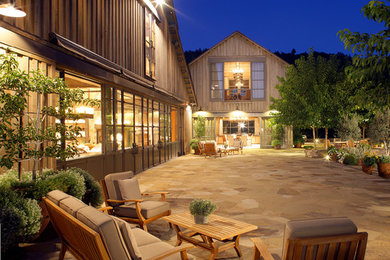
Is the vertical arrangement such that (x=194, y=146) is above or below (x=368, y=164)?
above

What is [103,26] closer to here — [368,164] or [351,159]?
[368,164]

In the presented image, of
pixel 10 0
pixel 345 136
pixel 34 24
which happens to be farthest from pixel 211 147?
pixel 10 0

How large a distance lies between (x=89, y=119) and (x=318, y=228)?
858cm

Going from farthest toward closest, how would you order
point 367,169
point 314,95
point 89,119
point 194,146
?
1. point 194,146
2. point 314,95
3. point 367,169
4. point 89,119

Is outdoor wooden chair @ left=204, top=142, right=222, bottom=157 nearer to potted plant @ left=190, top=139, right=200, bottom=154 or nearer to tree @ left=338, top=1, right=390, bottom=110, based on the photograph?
potted plant @ left=190, top=139, right=200, bottom=154

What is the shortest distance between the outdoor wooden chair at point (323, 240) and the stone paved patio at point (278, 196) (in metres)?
1.55

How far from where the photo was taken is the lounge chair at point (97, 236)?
2260 millimetres

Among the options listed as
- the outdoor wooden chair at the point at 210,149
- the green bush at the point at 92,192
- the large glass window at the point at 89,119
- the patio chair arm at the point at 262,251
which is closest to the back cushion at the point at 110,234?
the patio chair arm at the point at 262,251

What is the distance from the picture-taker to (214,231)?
11.4ft

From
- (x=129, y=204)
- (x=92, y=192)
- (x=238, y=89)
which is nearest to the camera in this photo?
(x=129, y=204)

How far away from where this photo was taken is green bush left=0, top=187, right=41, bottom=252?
323cm

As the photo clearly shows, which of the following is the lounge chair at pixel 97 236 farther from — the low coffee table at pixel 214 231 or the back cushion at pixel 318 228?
the back cushion at pixel 318 228

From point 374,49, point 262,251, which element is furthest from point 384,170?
point 262,251

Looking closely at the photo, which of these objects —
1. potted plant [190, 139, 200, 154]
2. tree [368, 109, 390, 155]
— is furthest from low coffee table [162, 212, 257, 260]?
potted plant [190, 139, 200, 154]
